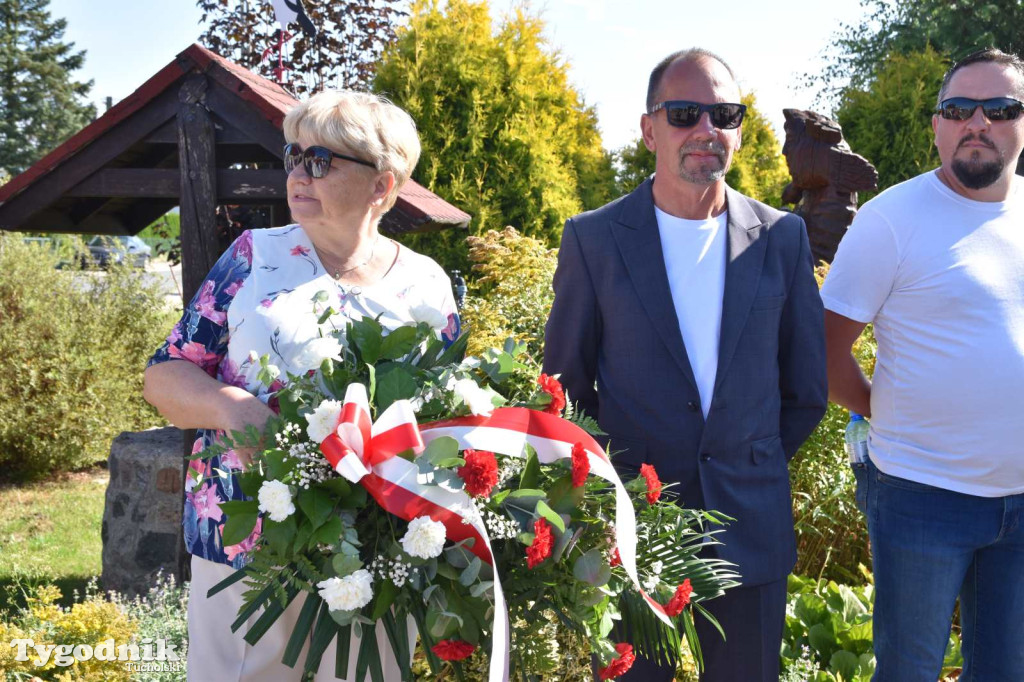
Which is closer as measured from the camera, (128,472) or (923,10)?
(128,472)

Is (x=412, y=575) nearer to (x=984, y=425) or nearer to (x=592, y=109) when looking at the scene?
(x=984, y=425)

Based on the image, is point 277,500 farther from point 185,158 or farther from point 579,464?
point 185,158

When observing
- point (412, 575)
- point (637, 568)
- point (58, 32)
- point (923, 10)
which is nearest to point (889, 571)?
point (637, 568)

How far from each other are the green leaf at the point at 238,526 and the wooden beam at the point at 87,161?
9.76 feet

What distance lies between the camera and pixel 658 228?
233 centimetres

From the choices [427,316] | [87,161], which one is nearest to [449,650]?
[427,316]

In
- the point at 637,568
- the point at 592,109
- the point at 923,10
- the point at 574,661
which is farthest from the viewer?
the point at 923,10

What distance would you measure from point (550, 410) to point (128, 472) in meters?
3.70

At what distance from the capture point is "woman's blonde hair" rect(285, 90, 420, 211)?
208 centimetres

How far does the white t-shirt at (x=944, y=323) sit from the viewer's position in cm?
231

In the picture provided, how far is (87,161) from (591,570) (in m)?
3.45

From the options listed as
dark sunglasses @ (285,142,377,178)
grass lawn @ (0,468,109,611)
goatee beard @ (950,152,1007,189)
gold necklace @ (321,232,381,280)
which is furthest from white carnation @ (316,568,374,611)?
grass lawn @ (0,468,109,611)

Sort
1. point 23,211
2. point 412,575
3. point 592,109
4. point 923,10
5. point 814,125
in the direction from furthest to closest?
point 923,10 < point 592,109 < point 814,125 < point 23,211 < point 412,575

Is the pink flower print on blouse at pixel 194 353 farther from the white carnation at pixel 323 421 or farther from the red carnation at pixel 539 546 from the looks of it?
the red carnation at pixel 539 546
